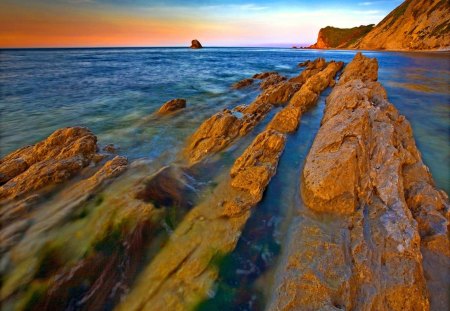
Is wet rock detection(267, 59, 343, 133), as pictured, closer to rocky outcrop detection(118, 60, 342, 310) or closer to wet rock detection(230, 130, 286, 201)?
wet rock detection(230, 130, 286, 201)

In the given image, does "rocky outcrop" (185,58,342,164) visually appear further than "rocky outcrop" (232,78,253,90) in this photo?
No

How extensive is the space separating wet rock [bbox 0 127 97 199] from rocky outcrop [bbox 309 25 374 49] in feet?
609

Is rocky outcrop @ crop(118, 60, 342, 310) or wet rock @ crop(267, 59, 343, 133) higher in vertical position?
wet rock @ crop(267, 59, 343, 133)

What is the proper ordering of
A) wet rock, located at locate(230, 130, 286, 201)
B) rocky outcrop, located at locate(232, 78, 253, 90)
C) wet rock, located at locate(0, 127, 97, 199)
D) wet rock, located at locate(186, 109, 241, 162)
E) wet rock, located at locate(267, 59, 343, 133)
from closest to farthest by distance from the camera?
wet rock, located at locate(0, 127, 97, 199), wet rock, located at locate(230, 130, 286, 201), wet rock, located at locate(186, 109, 241, 162), wet rock, located at locate(267, 59, 343, 133), rocky outcrop, located at locate(232, 78, 253, 90)

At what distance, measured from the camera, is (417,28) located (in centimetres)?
8438

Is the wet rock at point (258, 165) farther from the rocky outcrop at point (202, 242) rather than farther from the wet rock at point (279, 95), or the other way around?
the wet rock at point (279, 95)

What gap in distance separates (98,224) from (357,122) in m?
8.79

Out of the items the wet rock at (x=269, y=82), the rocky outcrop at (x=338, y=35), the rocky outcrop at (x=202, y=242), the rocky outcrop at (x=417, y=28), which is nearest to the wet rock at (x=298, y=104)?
the wet rock at (x=269, y=82)

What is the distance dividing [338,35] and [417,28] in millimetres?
105234

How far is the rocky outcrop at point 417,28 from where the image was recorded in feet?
240

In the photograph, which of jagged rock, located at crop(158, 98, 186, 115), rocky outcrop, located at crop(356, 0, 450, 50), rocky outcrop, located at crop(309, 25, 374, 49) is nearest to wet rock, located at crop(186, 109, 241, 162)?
jagged rock, located at crop(158, 98, 186, 115)

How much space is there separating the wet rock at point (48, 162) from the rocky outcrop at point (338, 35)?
18558 cm

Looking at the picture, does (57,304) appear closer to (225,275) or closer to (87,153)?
(225,275)

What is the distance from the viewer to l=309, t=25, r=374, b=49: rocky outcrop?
16723cm
